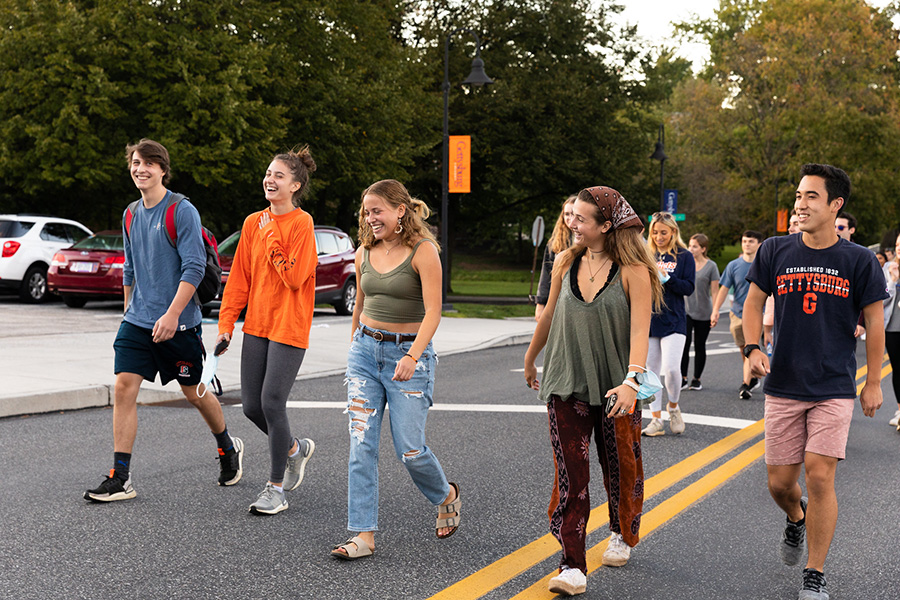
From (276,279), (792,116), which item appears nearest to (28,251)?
(276,279)

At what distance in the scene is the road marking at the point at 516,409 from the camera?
8.47 meters

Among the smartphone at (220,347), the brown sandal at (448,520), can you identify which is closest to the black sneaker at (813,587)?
the brown sandal at (448,520)

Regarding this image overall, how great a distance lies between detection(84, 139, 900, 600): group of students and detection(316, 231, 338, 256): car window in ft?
45.5

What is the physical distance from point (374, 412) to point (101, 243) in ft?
50.0

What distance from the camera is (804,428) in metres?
4.15

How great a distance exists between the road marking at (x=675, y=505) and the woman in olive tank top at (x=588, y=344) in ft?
0.37

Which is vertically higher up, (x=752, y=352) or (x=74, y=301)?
(x=752, y=352)

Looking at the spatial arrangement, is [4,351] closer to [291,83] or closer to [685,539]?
[685,539]

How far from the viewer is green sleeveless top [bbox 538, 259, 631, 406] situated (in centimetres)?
401

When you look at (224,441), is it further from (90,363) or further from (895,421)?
(895,421)

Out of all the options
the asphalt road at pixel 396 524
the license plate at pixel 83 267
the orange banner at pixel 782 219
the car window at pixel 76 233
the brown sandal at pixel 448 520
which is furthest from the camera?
the orange banner at pixel 782 219

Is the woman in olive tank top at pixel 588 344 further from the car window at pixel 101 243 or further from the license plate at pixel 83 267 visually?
the car window at pixel 101 243

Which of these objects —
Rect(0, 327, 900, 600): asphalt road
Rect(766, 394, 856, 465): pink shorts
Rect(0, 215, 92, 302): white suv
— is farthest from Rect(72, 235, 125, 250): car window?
Rect(766, 394, 856, 465): pink shorts

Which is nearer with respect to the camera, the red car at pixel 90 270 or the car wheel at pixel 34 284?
the red car at pixel 90 270
